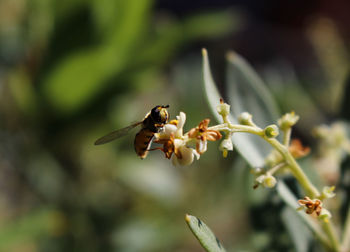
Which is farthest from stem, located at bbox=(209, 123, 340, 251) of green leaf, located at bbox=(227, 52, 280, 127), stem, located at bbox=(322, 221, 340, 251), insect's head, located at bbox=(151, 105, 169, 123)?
green leaf, located at bbox=(227, 52, 280, 127)

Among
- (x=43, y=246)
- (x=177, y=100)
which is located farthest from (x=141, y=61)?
(x=43, y=246)

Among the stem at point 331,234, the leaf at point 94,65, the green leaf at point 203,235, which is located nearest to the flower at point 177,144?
the green leaf at point 203,235

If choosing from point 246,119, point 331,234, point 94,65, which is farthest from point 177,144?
point 94,65

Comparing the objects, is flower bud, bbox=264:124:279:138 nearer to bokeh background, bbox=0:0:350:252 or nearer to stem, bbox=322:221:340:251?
stem, bbox=322:221:340:251

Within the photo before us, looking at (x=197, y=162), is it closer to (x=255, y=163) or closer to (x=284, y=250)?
(x=284, y=250)

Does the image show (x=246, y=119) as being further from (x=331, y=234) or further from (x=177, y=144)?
(x=331, y=234)

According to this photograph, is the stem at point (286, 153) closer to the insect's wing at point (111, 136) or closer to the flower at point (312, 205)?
the flower at point (312, 205)
